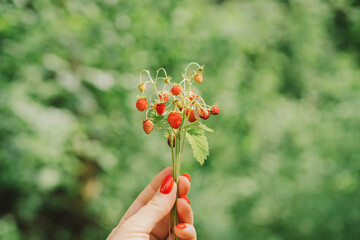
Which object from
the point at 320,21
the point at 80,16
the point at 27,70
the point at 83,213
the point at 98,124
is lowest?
the point at 83,213

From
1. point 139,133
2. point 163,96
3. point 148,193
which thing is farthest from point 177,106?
point 139,133

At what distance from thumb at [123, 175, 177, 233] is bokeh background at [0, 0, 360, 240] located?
1532 mm

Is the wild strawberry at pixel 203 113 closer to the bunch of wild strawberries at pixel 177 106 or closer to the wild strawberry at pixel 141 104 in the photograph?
the bunch of wild strawberries at pixel 177 106

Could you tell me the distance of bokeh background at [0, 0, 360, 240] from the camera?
264 centimetres

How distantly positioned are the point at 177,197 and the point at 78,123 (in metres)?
1.99

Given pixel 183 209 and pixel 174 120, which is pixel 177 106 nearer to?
pixel 174 120

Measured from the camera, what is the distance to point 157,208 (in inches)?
45.9

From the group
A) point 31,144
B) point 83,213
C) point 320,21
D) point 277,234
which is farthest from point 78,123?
point 320,21

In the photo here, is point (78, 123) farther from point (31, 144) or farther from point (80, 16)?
point (80, 16)

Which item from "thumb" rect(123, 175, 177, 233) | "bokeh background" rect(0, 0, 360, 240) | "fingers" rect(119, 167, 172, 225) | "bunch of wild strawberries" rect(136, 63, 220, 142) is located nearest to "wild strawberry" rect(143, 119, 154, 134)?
"bunch of wild strawberries" rect(136, 63, 220, 142)

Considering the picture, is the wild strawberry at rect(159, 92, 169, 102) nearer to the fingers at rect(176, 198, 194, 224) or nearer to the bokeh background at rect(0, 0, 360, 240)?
the fingers at rect(176, 198, 194, 224)

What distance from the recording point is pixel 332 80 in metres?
6.12

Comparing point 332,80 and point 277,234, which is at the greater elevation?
point 332,80

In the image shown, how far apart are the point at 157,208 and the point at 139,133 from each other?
8.09 ft
